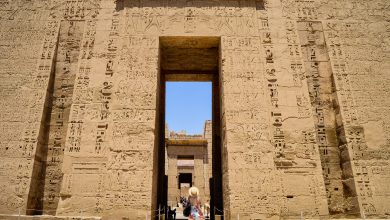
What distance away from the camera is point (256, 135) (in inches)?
207

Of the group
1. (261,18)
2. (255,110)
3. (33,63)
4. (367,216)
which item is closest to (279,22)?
(261,18)

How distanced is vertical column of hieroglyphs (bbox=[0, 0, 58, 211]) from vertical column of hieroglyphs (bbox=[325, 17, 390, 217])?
5.62 meters

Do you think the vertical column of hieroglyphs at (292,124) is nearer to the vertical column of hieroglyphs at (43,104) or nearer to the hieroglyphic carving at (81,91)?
the hieroglyphic carving at (81,91)

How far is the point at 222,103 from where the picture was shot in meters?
5.64

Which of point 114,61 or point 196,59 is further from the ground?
point 196,59

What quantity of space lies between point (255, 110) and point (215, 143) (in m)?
2.50

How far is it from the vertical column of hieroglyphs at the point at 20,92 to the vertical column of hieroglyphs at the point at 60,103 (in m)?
0.22

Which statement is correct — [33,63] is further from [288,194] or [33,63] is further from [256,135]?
[288,194]

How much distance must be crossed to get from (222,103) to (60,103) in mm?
3164

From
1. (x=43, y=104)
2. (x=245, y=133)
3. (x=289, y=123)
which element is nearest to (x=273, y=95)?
(x=289, y=123)

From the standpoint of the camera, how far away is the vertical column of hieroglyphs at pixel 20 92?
496 cm

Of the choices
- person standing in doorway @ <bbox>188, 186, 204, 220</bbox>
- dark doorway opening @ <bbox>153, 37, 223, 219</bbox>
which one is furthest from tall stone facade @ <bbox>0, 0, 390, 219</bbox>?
person standing in doorway @ <bbox>188, 186, 204, 220</bbox>

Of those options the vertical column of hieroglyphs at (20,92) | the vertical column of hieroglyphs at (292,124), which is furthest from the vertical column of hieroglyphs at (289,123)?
the vertical column of hieroglyphs at (20,92)

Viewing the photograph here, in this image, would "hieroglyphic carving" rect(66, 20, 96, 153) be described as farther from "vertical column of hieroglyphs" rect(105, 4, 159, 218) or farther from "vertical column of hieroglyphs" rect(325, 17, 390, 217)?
"vertical column of hieroglyphs" rect(325, 17, 390, 217)
